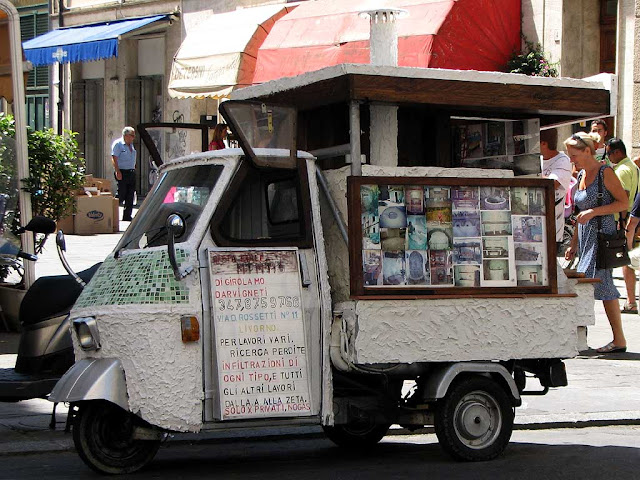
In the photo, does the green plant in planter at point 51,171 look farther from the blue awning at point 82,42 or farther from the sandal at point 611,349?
the blue awning at point 82,42

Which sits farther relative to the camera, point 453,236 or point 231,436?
point 231,436

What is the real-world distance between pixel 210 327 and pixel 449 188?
1528 millimetres

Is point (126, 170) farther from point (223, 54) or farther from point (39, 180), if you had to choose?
point (39, 180)

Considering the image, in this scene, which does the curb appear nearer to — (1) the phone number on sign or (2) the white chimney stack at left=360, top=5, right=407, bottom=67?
(1) the phone number on sign

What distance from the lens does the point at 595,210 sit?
1057 cm

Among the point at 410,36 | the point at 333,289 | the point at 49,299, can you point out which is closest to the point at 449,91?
the point at 333,289

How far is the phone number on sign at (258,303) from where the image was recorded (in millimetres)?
6395

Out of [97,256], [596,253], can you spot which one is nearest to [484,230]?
[596,253]

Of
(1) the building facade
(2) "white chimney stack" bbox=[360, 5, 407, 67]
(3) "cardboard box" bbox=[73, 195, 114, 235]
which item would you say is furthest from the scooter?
(1) the building facade

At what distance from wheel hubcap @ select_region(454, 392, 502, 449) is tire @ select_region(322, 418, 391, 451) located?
73 centimetres

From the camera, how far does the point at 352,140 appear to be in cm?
654

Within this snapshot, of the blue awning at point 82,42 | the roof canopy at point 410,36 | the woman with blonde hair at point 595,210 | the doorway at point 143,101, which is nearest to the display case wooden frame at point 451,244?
the woman with blonde hair at point 595,210

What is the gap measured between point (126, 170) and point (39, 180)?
1105 centimetres

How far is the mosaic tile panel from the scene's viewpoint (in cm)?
634
